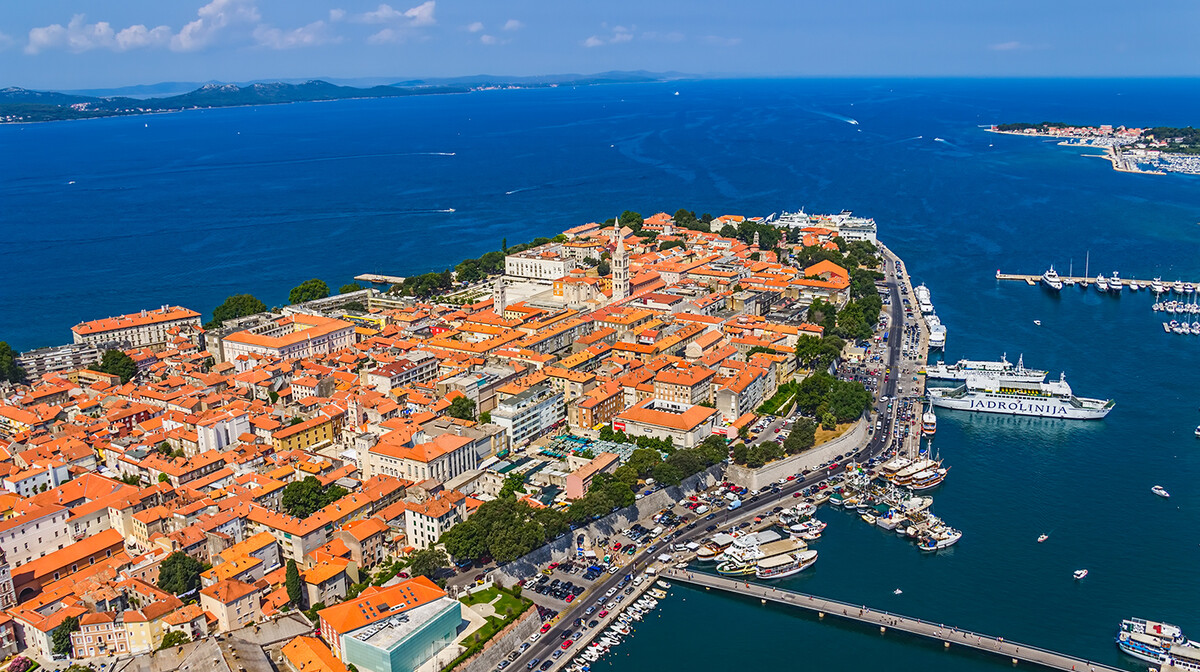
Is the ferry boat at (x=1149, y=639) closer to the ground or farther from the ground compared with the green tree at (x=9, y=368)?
closer to the ground

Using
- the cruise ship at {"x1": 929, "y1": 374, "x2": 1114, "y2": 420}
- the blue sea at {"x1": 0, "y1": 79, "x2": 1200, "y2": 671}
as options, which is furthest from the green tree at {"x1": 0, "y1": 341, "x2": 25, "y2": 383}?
the cruise ship at {"x1": 929, "y1": 374, "x2": 1114, "y2": 420}

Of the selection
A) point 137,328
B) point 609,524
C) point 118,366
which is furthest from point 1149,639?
point 137,328

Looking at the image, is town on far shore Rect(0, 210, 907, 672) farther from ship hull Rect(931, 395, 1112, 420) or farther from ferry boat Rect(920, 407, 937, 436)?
ship hull Rect(931, 395, 1112, 420)

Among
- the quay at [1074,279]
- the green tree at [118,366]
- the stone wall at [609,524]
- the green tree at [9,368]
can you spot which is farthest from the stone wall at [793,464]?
the green tree at [9,368]

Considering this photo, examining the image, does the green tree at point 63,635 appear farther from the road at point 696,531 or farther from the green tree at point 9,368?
the green tree at point 9,368

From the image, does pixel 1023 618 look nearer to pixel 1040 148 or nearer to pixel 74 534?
pixel 74 534

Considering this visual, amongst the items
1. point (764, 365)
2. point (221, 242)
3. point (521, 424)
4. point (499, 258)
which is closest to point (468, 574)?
point (521, 424)
